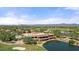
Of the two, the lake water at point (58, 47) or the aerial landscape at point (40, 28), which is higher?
the aerial landscape at point (40, 28)

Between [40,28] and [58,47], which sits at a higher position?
[40,28]

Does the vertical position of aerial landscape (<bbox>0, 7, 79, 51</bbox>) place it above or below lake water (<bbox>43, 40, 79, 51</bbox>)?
above

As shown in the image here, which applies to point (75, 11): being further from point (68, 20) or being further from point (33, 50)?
point (33, 50)

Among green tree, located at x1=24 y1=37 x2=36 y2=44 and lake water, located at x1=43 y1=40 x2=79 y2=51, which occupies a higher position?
green tree, located at x1=24 y1=37 x2=36 y2=44

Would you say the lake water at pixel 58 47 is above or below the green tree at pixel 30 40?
below

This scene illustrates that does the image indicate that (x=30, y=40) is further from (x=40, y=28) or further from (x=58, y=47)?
(x=58, y=47)

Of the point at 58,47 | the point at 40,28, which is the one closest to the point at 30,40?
the point at 40,28
